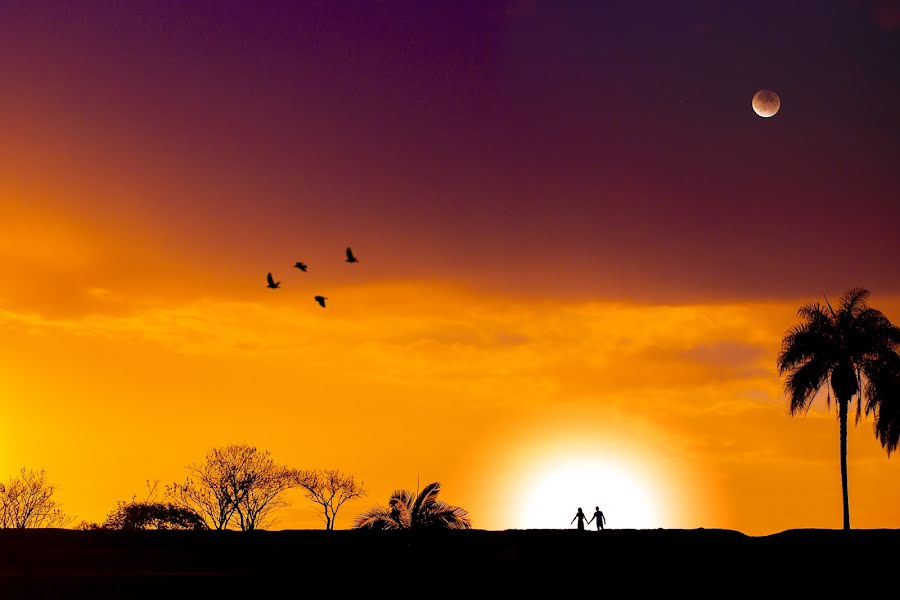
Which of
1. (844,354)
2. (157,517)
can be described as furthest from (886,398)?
(157,517)

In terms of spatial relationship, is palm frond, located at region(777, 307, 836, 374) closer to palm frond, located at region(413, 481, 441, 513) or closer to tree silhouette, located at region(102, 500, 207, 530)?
palm frond, located at region(413, 481, 441, 513)

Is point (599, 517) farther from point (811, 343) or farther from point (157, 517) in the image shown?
point (157, 517)

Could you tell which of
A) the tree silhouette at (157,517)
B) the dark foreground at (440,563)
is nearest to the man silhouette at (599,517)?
the dark foreground at (440,563)

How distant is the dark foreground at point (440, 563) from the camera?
42.0 metres

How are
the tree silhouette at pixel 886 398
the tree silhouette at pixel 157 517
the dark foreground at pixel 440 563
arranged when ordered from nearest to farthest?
the dark foreground at pixel 440 563 < the tree silhouette at pixel 886 398 < the tree silhouette at pixel 157 517

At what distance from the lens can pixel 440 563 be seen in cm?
4519

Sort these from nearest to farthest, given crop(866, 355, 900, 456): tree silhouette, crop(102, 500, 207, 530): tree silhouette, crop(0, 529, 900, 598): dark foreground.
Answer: crop(0, 529, 900, 598): dark foreground < crop(866, 355, 900, 456): tree silhouette < crop(102, 500, 207, 530): tree silhouette

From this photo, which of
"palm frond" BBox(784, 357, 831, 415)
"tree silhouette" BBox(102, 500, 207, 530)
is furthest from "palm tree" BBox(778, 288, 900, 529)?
"tree silhouette" BBox(102, 500, 207, 530)

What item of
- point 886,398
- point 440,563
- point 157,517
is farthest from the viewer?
point 157,517

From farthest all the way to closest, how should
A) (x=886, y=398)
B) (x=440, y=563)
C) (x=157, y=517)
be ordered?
(x=157, y=517) < (x=886, y=398) < (x=440, y=563)

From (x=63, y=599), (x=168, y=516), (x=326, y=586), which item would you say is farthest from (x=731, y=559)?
(x=168, y=516)

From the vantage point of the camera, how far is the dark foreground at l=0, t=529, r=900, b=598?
42.0m

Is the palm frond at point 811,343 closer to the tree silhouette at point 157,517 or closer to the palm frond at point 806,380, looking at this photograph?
the palm frond at point 806,380

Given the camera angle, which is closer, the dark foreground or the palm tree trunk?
the dark foreground
